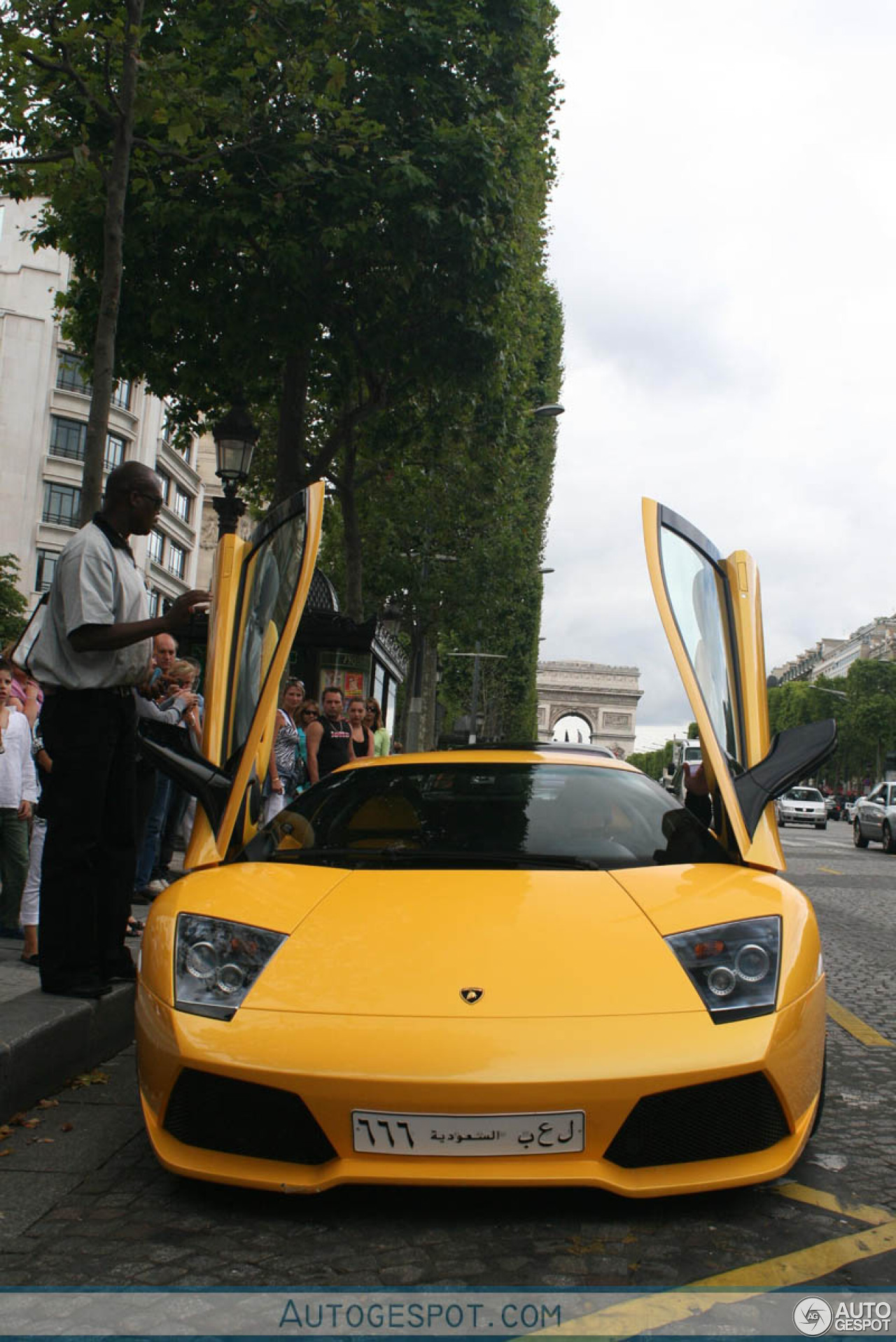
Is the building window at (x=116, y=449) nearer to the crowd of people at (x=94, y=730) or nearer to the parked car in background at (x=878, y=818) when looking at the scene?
the parked car in background at (x=878, y=818)

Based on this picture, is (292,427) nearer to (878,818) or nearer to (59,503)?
(878,818)

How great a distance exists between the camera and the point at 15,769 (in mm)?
6176

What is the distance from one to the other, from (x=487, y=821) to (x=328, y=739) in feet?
22.4

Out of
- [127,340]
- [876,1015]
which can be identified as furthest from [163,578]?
[876,1015]

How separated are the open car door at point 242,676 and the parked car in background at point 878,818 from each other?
20.9 meters

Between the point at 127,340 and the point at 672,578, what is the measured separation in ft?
38.9

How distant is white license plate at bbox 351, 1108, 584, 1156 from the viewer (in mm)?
2656

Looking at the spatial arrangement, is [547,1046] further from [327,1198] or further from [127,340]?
[127,340]

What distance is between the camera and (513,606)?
33094mm

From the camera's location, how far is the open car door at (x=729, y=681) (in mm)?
3756

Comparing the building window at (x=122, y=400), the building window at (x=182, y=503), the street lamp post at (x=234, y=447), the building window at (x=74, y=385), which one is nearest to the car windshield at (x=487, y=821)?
the street lamp post at (x=234, y=447)

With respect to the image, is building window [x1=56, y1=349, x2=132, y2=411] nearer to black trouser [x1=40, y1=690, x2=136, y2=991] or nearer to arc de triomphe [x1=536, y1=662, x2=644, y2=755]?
black trouser [x1=40, y1=690, x2=136, y2=991]

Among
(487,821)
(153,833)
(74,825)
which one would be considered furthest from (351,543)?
(487,821)

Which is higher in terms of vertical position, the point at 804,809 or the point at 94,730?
the point at 804,809
